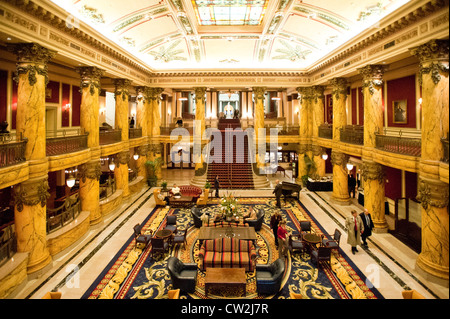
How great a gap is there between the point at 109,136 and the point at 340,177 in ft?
39.7

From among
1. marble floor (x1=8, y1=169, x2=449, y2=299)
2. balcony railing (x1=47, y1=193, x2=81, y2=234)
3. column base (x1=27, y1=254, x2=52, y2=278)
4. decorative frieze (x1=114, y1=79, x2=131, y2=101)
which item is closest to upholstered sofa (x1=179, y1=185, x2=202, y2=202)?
marble floor (x1=8, y1=169, x2=449, y2=299)

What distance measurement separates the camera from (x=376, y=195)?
10148mm

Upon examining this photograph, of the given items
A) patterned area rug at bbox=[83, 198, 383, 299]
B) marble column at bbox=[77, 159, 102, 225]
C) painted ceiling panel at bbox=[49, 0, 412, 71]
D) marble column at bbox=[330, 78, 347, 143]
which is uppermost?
painted ceiling panel at bbox=[49, 0, 412, 71]

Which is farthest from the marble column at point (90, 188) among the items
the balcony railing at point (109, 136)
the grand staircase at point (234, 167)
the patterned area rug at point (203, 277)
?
the grand staircase at point (234, 167)

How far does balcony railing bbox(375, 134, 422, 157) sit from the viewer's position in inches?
273

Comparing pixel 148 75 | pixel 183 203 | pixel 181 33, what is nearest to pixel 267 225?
pixel 183 203

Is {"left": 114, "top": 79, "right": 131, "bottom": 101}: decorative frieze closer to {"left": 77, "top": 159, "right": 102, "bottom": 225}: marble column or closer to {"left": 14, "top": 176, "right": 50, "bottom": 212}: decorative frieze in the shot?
{"left": 77, "top": 159, "right": 102, "bottom": 225}: marble column

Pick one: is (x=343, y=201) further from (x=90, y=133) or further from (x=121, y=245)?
(x=90, y=133)

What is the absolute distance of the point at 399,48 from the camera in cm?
809

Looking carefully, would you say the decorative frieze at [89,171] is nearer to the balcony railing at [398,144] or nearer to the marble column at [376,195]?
the balcony railing at [398,144]

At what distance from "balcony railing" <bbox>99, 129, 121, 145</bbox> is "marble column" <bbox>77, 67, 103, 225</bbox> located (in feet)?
4.77

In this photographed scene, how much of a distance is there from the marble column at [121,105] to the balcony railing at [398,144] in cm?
1204

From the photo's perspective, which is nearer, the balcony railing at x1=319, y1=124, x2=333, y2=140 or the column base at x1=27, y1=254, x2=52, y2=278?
the column base at x1=27, y1=254, x2=52, y2=278
